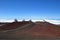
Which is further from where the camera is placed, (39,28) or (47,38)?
(39,28)

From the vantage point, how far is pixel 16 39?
22.4 meters

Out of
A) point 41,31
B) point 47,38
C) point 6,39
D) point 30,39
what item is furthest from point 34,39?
point 41,31

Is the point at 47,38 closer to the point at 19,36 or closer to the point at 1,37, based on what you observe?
the point at 19,36

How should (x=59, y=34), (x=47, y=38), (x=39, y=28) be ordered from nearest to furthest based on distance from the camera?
(x=47, y=38), (x=59, y=34), (x=39, y=28)

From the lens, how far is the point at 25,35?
984 inches

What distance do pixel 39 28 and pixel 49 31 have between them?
2.17 metres

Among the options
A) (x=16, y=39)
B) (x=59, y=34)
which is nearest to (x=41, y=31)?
(x=59, y=34)

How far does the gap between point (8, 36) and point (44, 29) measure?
7.61 m

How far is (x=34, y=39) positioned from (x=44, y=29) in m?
6.57

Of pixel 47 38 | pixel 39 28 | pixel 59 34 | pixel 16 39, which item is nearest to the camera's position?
pixel 16 39

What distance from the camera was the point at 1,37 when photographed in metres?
23.8

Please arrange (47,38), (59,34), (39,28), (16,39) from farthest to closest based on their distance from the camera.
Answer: (39,28)
(59,34)
(47,38)
(16,39)

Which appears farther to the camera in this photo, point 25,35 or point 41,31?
point 41,31

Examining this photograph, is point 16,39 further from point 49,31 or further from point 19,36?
point 49,31
